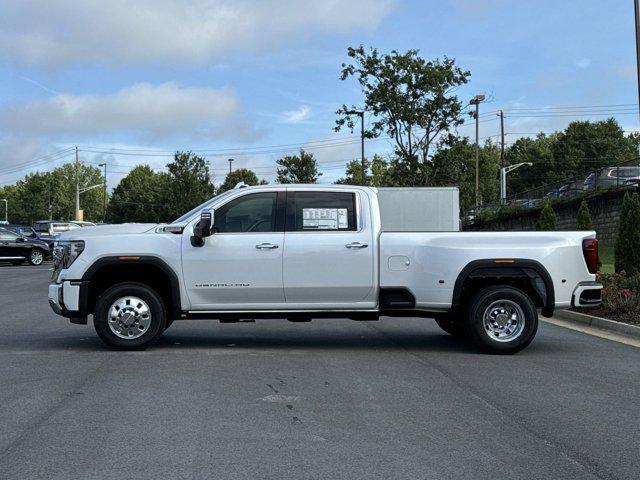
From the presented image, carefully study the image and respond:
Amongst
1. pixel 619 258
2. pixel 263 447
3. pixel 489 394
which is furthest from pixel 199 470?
pixel 619 258

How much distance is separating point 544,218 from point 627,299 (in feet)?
45.4

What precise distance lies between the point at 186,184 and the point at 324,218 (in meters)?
69.3

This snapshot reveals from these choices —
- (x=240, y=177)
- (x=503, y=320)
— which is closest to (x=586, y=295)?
(x=503, y=320)

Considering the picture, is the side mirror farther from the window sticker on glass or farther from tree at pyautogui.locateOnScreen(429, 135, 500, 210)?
tree at pyautogui.locateOnScreen(429, 135, 500, 210)

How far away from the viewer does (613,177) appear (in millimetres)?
32062

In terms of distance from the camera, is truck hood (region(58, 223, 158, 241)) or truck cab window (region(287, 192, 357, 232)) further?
truck cab window (region(287, 192, 357, 232))

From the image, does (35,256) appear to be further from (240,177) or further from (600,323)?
(240,177)

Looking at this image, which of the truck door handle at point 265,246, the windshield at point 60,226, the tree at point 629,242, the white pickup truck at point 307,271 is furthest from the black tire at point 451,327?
the windshield at point 60,226

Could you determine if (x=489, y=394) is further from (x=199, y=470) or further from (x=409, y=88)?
(x=409, y=88)

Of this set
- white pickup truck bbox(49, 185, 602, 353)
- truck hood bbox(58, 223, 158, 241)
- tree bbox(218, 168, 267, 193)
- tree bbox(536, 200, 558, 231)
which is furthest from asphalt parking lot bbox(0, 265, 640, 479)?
tree bbox(218, 168, 267, 193)

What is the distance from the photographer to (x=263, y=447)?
5492 millimetres

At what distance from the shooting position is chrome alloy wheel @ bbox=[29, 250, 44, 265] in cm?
3427

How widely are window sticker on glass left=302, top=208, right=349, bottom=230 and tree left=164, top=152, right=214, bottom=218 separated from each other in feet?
220

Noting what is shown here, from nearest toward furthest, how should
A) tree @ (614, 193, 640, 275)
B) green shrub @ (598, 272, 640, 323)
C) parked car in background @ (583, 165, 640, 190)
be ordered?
green shrub @ (598, 272, 640, 323)
tree @ (614, 193, 640, 275)
parked car in background @ (583, 165, 640, 190)
